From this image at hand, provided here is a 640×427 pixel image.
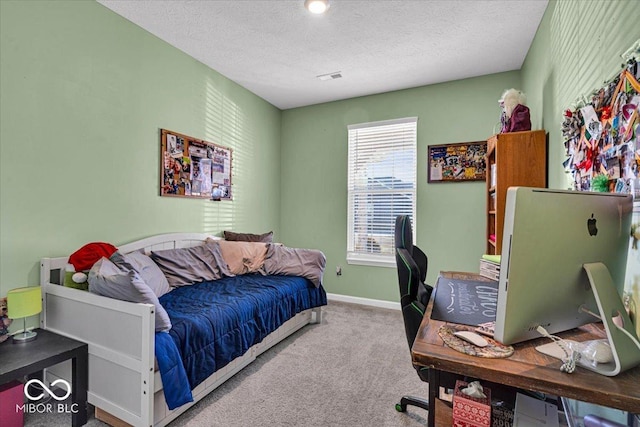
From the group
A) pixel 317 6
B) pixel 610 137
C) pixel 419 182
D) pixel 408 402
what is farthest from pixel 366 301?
pixel 317 6

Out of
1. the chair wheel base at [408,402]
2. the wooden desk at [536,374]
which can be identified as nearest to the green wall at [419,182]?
the chair wheel base at [408,402]

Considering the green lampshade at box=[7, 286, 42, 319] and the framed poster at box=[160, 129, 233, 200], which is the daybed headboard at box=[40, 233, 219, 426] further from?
the framed poster at box=[160, 129, 233, 200]

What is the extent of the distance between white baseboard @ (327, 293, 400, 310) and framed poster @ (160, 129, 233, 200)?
1.86m

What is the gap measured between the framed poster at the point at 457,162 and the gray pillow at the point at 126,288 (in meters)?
2.99

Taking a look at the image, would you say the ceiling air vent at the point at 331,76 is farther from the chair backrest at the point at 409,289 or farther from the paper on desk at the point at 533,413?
the paper on desk at the point at 533,413

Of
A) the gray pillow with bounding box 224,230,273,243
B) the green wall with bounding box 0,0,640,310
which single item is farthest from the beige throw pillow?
the green wall with bounding box 0,0,640,310

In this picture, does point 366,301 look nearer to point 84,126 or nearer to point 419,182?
point 419,182

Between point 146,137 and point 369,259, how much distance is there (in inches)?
108

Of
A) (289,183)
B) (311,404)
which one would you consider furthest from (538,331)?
(289,183)

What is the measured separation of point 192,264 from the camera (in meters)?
2.66

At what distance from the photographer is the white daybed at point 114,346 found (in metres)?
1.48

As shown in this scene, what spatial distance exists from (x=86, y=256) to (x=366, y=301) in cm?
293

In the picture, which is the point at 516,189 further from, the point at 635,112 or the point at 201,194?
the point at 201,194

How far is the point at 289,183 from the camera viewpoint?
435 centimetres
